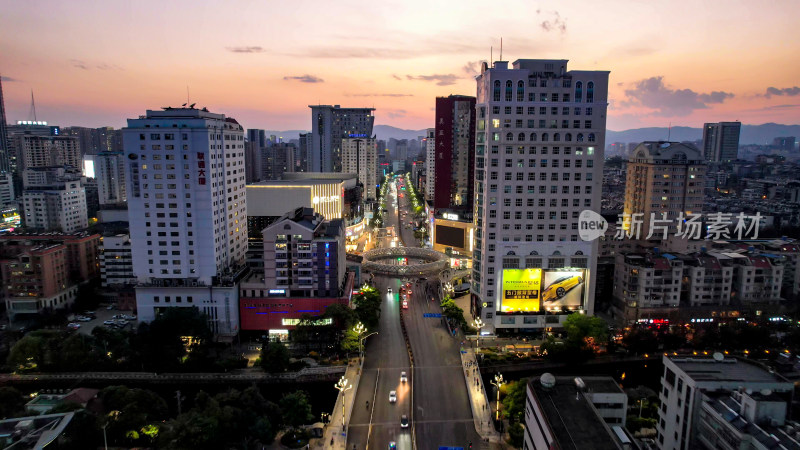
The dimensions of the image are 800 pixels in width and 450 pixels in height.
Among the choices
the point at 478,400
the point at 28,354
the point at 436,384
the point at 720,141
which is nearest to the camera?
the point at 478,400

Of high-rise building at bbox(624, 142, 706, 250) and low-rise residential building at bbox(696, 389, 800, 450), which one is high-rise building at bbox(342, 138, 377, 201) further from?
low-rise residential building at bbox(696, 389, 800, 450)

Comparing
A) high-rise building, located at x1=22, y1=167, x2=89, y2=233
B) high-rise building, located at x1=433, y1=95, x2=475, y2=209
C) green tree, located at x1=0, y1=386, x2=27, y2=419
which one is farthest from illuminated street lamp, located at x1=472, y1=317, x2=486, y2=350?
high-rise building, located at x1=22, y1=167, x2=89, y2=233

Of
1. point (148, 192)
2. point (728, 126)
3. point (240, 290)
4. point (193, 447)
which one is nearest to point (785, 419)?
point (193, 447)

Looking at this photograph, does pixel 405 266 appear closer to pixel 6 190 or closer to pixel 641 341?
pixel 641 341

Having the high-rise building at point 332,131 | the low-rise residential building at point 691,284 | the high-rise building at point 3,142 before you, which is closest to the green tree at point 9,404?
the low-rise residential building at point 691,284

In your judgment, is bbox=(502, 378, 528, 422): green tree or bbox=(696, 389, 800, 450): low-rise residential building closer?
bbox=(696, 389, 800, 450): low-rise residential building

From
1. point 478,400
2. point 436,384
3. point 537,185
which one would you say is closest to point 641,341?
point 537,185
